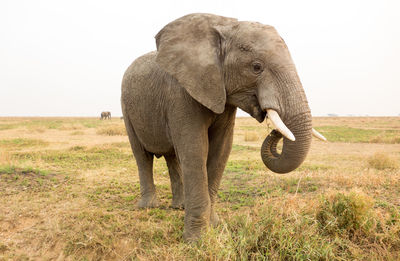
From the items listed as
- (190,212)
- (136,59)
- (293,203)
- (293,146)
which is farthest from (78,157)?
(293,146)

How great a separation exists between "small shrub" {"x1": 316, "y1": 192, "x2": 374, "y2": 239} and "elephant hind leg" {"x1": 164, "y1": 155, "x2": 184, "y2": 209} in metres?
2.38

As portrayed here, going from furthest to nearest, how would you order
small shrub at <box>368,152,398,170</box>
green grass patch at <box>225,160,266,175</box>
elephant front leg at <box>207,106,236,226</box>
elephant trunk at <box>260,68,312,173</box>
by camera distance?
small shrub at <box>368,152,398,170</box> → green grass patch at <box>225,160,266,175</box> → elephant front leg at <box>207,106,236,226</box> → elephant trunk at <box>260,68,312,173</box>

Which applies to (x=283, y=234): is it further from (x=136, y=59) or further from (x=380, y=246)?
(x=136, y=59)

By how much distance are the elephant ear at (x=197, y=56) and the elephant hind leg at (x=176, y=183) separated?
234 centimetres

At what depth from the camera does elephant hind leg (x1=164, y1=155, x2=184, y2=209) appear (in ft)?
17.3

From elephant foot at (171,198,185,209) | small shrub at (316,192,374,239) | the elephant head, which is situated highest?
the elephant head

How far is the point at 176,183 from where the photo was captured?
5402 mm

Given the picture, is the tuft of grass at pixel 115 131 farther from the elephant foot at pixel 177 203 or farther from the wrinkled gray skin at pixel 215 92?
the wrinkled gray skin at pixel 215 92

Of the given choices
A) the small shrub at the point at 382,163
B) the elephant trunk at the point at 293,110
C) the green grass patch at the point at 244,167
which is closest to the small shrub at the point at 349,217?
the elephant trunk at the point at 293,110

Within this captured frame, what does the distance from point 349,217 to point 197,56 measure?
2778 millimetres

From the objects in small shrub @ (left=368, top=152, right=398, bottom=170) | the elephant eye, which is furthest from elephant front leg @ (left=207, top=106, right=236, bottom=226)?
small shrub @ (left=368, top=152, right=398, bottom=170)

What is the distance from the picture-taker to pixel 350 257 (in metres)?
3.26

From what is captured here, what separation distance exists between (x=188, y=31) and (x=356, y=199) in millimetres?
3003

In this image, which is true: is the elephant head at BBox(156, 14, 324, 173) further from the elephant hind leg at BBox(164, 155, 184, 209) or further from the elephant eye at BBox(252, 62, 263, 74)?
the elephant hind leg at BBox(164, 155, 184, 209)
